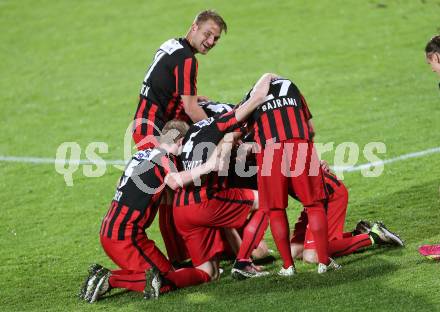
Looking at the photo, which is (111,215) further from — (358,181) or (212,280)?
(358,181)

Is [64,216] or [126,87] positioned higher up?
[126,87]

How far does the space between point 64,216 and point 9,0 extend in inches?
466

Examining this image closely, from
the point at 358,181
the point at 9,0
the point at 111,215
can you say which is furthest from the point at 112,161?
the point at 9,0

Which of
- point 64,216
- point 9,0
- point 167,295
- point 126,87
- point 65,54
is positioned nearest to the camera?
point 167,295

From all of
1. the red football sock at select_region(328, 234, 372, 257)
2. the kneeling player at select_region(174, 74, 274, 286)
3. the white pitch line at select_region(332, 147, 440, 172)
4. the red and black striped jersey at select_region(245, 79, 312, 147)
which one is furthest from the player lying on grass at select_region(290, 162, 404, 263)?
the white pitch line at select_region(332, 147, 440, 172)

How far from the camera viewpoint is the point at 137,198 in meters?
6.88

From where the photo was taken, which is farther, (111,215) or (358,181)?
(358,181)

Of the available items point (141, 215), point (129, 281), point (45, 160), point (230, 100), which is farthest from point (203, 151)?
point (230, 100)

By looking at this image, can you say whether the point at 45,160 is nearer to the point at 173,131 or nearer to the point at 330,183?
the point at 173,131

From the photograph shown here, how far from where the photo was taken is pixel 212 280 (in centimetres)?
691

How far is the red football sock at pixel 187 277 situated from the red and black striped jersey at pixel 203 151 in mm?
526

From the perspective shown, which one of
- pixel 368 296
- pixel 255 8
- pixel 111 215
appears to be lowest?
pixel 368 296

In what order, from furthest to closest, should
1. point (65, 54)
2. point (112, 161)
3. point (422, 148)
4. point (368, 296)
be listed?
point (65, 54) → point (112, 161) → point (422, 148) → point (368, 296)

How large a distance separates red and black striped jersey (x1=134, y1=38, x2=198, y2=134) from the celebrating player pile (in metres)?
0.52
